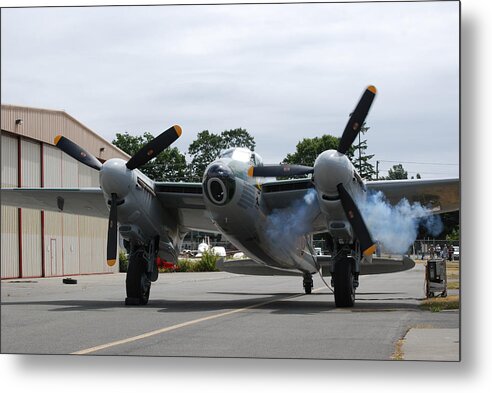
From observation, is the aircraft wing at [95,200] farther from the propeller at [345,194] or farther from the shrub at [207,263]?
the propeller at [345,194]

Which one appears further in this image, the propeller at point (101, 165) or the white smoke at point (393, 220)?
the propeller at point (101, 165)

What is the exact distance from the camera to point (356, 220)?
14.9 metres

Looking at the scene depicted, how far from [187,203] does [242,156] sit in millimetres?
2698

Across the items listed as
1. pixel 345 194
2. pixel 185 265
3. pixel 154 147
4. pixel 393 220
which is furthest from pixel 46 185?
pixel 393 220

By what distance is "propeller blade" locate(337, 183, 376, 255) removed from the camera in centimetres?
1480

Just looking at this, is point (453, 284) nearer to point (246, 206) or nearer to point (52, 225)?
point (246, 206)

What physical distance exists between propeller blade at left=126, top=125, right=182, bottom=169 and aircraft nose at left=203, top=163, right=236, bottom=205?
1.06 metres

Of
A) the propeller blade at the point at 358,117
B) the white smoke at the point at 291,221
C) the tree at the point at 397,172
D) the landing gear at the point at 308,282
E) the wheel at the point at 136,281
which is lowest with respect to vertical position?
the landing gear at the point at 308,282

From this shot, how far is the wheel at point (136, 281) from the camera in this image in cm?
1709

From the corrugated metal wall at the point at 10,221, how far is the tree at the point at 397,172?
6608mm

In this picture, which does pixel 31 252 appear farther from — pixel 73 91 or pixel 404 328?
pixel 404 328

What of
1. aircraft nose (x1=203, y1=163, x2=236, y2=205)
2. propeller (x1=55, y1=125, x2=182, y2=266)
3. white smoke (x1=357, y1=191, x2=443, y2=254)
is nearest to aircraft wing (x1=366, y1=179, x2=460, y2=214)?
white smoke (x1=357, y1=191, x2=443, y2=254)

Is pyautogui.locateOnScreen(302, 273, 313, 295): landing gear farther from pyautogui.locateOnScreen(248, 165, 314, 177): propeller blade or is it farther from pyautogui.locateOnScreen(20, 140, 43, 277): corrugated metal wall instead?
pyautogui.locateOnScreen(20, 140, 43, 277): corrugated metal wall

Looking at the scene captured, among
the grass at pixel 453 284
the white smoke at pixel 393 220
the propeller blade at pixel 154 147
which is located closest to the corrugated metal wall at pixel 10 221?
the propeller blade at pixel 154 147
